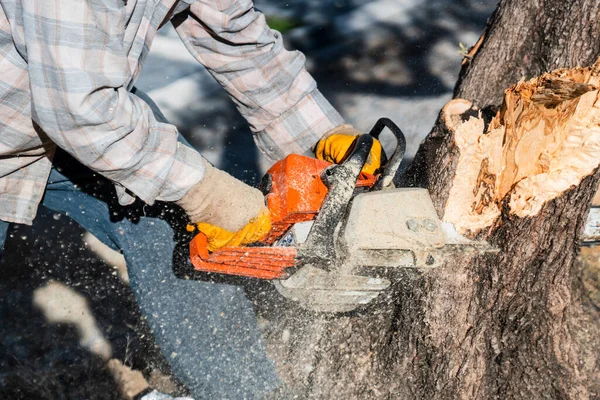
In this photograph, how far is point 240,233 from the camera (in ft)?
5.20

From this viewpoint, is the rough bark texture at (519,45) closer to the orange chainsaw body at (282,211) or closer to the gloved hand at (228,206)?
the orange chainsaw body at (282,211)

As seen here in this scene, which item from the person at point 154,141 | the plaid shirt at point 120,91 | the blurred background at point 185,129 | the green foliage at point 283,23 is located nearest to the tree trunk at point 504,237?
the person at point 154,141

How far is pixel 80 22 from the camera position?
1178mm

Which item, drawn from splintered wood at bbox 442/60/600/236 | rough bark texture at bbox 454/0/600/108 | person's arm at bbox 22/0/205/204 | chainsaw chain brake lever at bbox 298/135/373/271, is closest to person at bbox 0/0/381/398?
person's arm at bbox 22/0/205/204

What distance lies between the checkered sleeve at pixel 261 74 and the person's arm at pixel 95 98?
507 mm

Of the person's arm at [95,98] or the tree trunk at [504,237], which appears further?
the tree trunk at [504,237]

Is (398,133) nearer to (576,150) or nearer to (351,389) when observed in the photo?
(576,150)

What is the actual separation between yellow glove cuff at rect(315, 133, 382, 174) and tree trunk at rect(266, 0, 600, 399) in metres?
0.22

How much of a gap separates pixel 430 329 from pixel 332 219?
2.16ft

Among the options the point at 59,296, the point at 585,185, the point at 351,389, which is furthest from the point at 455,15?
the point at 59,296

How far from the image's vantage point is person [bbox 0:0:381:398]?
1219mm

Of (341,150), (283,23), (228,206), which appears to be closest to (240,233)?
(228,206)

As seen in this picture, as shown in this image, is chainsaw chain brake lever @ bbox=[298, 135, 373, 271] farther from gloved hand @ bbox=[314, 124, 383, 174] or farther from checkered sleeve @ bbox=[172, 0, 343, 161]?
checkered sleeve @ bbox=[172, 0, 343, 161]

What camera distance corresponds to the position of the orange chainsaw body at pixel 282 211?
1.50m
